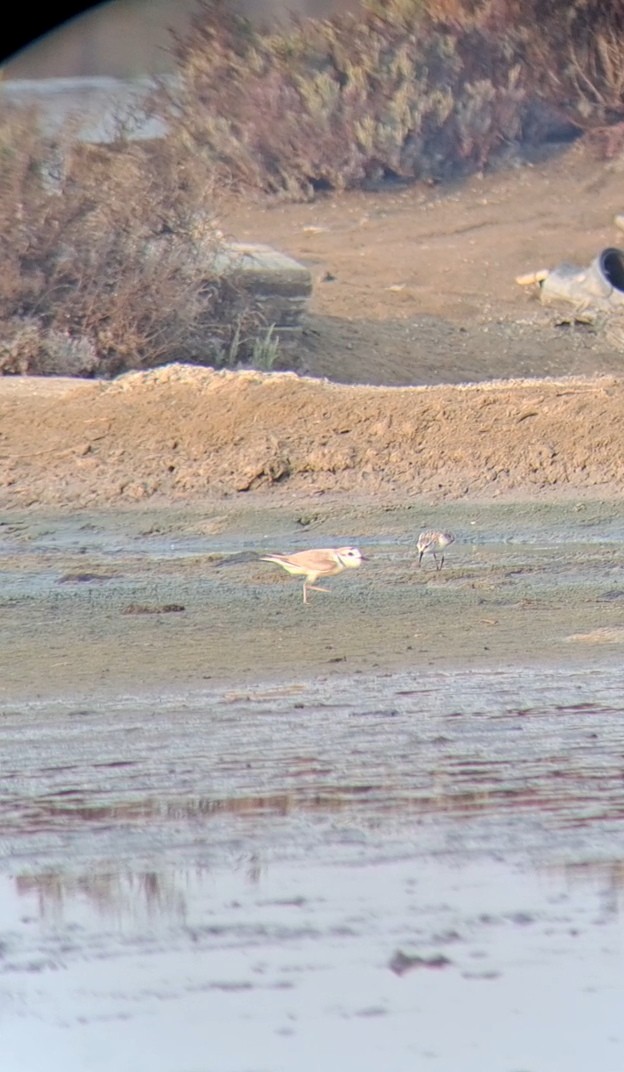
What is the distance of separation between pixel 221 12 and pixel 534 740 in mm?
13812

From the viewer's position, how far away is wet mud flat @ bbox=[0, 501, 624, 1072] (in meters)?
3.94

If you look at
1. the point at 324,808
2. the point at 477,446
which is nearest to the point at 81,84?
the point at 477,446

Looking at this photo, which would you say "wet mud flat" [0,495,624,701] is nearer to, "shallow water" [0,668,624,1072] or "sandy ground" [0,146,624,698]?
"sandy ground" [0,146,624,698]

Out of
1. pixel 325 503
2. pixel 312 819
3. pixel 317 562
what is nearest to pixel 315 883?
pixel 312 819

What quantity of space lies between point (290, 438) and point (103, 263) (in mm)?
2535

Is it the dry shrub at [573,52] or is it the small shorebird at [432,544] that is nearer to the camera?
the small shorebird at [432,544]

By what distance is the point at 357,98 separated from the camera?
20406 mm

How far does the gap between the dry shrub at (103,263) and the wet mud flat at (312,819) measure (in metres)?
3.63

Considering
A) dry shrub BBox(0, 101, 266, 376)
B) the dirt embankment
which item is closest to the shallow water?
the dirt embankment

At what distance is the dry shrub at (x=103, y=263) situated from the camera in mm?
12266

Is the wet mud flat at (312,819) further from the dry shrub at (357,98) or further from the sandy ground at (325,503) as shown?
the dry shrub at (357,98)

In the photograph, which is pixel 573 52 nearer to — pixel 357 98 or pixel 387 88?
pixel 387 88

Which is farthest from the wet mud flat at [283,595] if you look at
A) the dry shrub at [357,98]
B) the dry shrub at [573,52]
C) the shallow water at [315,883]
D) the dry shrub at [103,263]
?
the dry shrub at [573,52]

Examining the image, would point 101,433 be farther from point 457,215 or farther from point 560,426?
point 457,215
